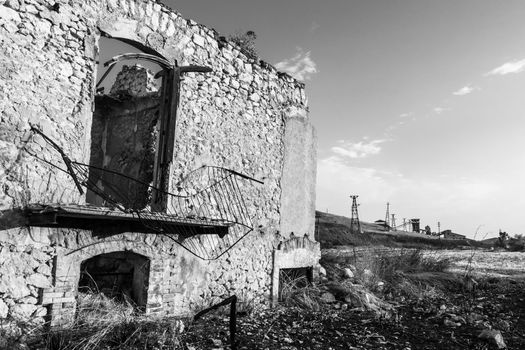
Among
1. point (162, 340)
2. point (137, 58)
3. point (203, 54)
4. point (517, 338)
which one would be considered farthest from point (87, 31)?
point (517, 338)

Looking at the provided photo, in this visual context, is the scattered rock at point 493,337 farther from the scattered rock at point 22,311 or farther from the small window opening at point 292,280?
the scattered rock at point 22,311

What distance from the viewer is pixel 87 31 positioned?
203 inches

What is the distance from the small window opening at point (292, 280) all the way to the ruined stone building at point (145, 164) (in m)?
0.08

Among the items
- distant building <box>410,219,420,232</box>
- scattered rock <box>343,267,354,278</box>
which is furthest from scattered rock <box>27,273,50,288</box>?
distant building <box>410,219,420,232</box>

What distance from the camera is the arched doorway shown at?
5594 mm

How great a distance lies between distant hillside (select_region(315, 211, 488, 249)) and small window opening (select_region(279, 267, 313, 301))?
570 centimetres

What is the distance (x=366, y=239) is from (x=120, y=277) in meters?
15.8

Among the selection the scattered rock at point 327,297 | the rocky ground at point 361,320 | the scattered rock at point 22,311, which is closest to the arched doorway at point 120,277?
the rocky ground at point 361,320

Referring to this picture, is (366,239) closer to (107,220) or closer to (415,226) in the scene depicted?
(107,220)

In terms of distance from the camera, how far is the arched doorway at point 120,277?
Result: 5.59 m

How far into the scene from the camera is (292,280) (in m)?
8.68

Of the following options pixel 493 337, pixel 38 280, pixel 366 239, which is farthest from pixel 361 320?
pixel 366 239

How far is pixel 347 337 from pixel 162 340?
2.82 metres

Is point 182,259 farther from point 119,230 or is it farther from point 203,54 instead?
point 203,54
